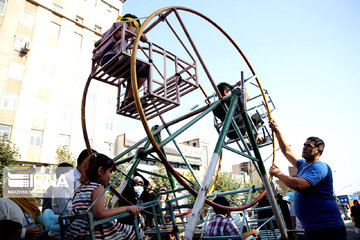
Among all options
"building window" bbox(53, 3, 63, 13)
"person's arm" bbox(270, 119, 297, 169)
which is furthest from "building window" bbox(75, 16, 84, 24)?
"person's arm" bbox(270, 119, 297, 169)

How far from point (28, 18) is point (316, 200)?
28.2 m

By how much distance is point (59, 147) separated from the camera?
843 inches

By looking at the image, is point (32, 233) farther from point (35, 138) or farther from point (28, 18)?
point (28, 18)

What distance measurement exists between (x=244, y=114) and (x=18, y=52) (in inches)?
979

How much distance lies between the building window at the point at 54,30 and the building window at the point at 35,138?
1006 cm

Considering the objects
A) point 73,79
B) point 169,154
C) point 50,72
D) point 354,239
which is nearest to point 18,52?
point 50,72

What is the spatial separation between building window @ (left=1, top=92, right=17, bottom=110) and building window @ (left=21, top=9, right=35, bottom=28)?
23.2 feet

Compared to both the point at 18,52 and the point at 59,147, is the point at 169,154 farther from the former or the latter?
the point at 18,52

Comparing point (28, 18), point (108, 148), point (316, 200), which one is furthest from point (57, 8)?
point (316, 200)

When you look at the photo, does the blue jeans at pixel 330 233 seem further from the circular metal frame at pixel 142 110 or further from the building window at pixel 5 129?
the building window at pixel 5 129

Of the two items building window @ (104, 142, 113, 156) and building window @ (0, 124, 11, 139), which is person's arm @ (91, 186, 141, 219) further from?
building window @ (104, 142, 113, 156)

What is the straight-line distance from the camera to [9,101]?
20.8 m

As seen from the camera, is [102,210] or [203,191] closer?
[102,210]

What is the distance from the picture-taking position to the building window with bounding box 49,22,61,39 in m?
25.0
